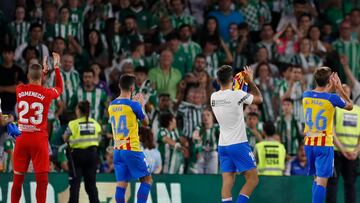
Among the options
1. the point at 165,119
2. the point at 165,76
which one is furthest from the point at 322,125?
the point at 165,76

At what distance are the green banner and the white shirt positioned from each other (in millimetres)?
3536

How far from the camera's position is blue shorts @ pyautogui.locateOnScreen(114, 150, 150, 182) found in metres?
18.0

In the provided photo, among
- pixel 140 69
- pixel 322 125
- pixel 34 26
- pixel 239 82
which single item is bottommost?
pixel 322 125

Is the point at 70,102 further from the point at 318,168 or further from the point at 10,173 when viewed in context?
the point at 318,168

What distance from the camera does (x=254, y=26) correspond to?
26266 mm

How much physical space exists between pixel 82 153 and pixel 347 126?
14.9ft

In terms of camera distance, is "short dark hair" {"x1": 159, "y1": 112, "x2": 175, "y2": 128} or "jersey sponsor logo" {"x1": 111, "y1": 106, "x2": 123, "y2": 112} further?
"short dark hair" {"x1": 159, "y1": 112, "x2": 175, "y2": 128}

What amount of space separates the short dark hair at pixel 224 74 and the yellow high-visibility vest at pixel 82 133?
3803mm

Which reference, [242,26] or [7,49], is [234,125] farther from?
[242,26]

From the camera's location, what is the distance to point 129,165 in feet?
59.3

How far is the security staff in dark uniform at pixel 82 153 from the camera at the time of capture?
66.6ft

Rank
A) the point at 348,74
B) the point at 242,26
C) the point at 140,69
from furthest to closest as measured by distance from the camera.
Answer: the point at 242,26 < the point at 348,74 < the point at 140,69

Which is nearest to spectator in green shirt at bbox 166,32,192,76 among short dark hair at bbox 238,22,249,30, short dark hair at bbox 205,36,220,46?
short dark hair at bbox 205,36,220,46

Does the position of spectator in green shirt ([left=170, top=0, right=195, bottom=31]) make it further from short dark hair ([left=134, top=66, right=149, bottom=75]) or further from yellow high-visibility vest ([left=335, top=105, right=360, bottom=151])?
yellow high-visibility vest ([left=335, top=105, right=360, bottom=151])
